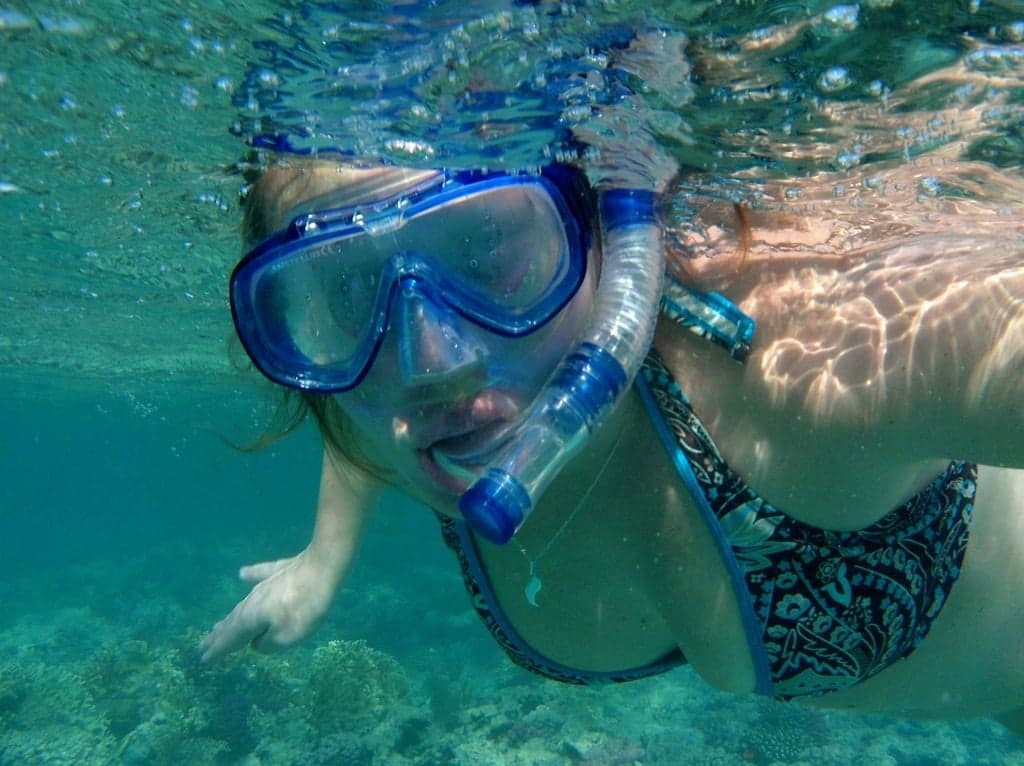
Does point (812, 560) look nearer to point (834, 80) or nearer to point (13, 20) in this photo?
point (834, 80)

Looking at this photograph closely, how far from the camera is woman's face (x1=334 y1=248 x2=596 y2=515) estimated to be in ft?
8.24

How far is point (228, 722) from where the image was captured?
1389 cm

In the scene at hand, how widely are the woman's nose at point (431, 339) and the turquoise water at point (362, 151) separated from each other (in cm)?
110

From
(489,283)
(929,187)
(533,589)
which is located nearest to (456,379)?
(489,283)

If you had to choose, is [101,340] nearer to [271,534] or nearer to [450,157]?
[271,534]

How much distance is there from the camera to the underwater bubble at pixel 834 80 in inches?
128

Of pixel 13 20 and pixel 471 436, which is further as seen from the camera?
pixel 13 20

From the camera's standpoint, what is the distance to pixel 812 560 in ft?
8.95

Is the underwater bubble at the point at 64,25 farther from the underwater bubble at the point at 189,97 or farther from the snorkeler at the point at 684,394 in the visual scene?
the snorkeler at the point at 684,394

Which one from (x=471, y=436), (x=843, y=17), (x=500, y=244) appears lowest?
(x=471, y=436)

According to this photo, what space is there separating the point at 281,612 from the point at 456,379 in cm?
234

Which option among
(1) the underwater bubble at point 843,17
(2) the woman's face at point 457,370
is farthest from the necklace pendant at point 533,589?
(1) the underwater bubble at point 843,17

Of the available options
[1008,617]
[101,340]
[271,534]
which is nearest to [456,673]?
[101,340]

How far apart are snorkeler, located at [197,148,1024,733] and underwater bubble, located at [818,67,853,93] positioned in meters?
0.75
